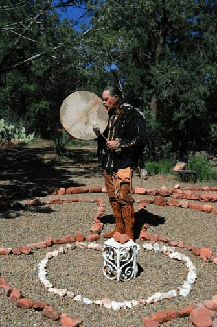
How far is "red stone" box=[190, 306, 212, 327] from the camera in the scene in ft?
11.2

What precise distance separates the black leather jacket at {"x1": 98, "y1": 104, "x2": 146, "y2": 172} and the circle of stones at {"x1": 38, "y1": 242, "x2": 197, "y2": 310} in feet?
3.58

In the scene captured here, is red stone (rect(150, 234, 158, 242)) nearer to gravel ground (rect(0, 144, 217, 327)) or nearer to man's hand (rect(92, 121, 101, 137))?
gravel ground (rect(0, 144, 217, 327))

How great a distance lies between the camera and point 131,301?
3881 millimetres

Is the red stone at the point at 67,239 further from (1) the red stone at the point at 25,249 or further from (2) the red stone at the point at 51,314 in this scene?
(2) the red stone at the point at 51,314

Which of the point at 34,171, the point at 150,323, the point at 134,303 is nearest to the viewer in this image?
the point at 150,323

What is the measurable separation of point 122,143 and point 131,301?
196 cm

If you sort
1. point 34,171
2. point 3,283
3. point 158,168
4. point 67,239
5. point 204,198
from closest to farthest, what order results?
1. point 3,283
2. point 67,239
3. point 204,198
4. point 158,168
5. point 34,171

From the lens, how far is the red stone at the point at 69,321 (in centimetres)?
342

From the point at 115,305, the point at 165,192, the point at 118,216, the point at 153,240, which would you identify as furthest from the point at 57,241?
the point at 165,192

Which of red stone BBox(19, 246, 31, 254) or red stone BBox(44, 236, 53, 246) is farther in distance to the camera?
red stone BBox(44, 236, 53, 246)

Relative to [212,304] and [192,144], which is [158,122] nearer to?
[192,144]

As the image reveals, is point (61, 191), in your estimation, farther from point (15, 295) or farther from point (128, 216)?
point (15, 295)

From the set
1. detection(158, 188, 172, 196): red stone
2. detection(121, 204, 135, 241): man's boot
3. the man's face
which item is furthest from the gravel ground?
the man's face

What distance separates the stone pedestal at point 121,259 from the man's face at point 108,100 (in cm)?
167
